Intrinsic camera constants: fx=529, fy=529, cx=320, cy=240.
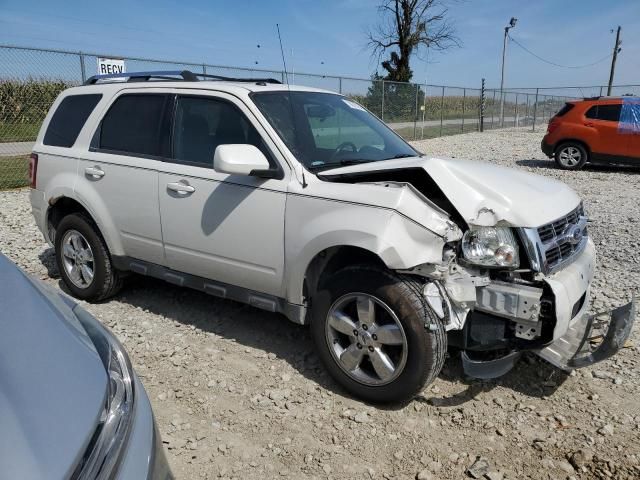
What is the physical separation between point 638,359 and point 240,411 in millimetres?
2829

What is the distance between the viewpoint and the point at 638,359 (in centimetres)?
379

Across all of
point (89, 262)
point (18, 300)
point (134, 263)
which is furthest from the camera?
point (89, 262)

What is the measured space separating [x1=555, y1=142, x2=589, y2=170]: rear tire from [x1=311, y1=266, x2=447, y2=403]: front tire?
12001mm

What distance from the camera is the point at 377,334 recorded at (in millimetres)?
3127

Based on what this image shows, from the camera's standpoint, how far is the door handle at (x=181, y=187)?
3.84 meters

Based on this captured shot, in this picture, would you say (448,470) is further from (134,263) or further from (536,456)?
(134,263)

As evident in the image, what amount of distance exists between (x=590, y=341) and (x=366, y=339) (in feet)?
5.13

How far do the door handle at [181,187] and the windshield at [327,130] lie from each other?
77 centimetres

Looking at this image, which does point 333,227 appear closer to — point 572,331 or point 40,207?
point 572,331

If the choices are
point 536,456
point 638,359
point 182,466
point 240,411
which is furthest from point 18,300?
point 638,359

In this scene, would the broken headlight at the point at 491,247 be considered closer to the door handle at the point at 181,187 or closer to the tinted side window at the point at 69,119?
the door handle at the point at 181,187

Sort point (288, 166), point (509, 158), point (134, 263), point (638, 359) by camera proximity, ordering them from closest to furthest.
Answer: point (288, 166)
point (638, 359)
point (134, 263)
point (509, 158)

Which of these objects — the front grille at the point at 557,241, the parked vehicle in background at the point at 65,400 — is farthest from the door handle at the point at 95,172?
the front grille at the point at 557,241

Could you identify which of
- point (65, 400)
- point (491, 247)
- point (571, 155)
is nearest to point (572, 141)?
point (571, 155)
